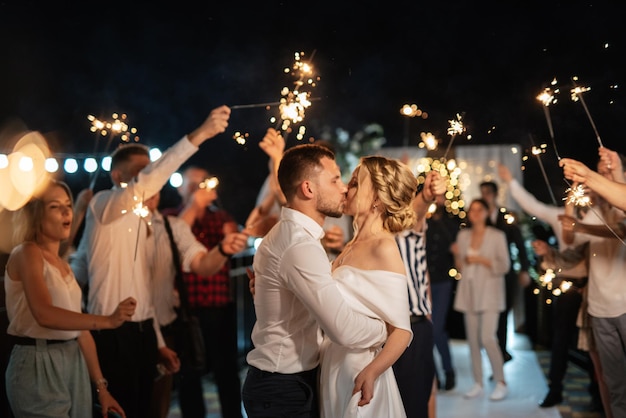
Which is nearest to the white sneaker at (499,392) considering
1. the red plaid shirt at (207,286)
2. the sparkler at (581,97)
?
the red plaid shirt at (207,286)

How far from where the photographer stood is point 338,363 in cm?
259

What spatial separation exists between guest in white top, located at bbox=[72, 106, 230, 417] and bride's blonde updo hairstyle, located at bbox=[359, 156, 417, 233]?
0.94 meters

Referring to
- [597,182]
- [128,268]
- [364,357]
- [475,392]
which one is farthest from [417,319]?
[475,392]

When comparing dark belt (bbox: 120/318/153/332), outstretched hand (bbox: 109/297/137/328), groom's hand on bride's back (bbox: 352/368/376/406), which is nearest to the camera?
groom's hand on bride's back (bbox: 352/368/376/406)

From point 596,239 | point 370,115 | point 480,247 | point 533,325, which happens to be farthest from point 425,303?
point 370,115

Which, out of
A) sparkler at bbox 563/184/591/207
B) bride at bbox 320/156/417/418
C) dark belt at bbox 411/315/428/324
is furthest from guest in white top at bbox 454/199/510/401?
bride at bbox 320/156/417/418

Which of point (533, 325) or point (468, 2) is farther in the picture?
point (533, 325)

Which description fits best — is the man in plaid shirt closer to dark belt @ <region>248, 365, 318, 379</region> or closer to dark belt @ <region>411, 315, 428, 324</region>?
dark belt @ <region>411, 315, 428, 324</region>

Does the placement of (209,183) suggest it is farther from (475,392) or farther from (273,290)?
(475,392)

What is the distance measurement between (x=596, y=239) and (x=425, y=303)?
3.53 feet

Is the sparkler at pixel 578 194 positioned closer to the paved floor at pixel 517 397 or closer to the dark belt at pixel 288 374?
the dark belt at pixel 288 374

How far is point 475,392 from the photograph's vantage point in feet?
19.1

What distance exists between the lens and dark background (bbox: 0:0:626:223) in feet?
13.2

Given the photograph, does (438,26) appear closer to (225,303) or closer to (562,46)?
(562,46)
